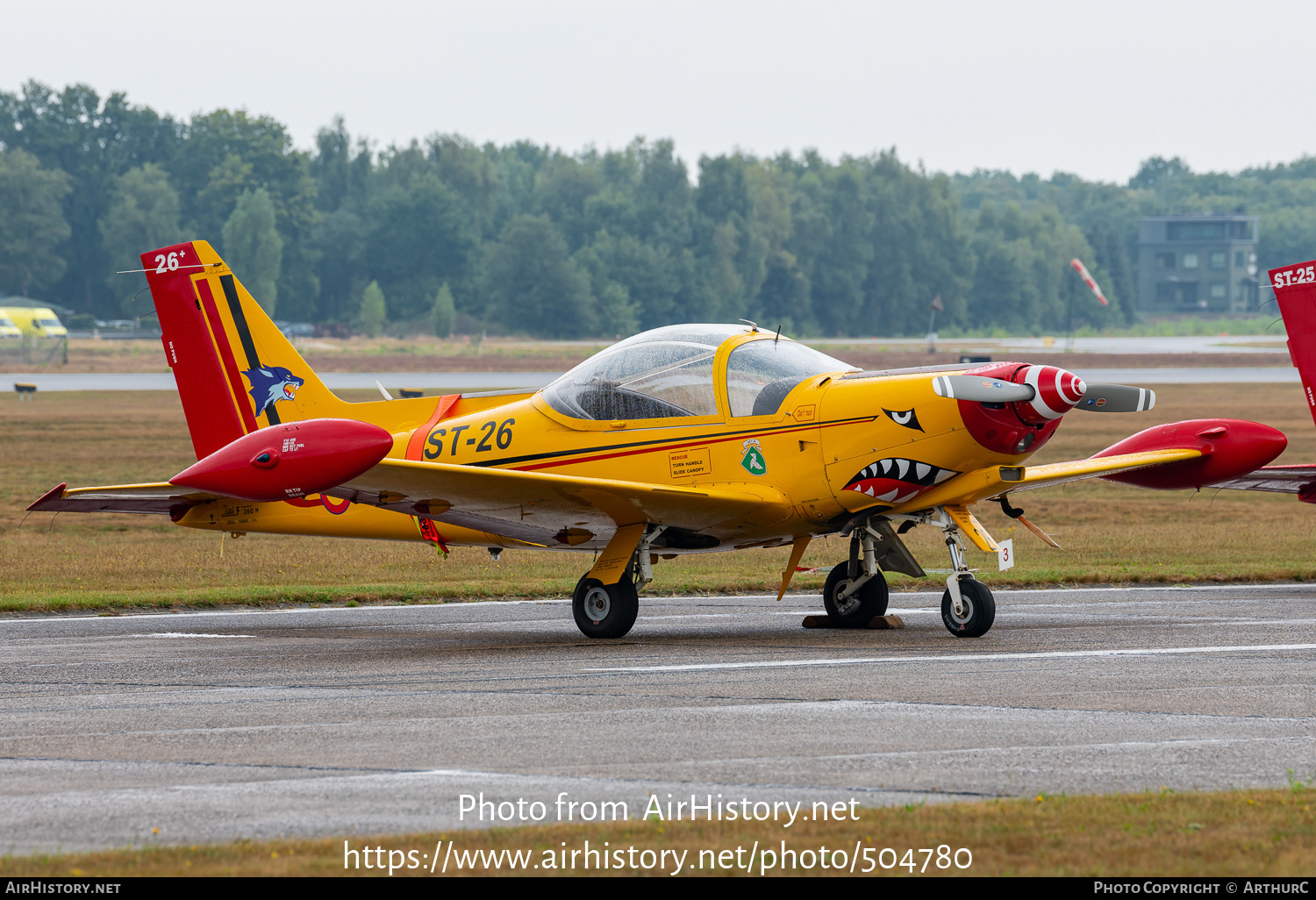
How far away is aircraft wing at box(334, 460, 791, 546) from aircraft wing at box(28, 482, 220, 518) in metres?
1.51

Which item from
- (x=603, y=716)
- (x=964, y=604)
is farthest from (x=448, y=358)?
(x=603, y=716)

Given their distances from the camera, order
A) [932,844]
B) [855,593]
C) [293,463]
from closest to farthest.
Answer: [932,844]
[293,463]
[855,593]

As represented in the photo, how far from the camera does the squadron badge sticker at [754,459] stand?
1293 cm

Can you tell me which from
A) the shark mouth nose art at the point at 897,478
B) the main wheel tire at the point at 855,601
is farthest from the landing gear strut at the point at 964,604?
the main wheel tire at the point at 855,601

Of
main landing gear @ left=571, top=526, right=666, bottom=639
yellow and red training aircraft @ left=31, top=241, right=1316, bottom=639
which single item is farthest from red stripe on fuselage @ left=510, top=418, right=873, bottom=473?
main landing gear @ left=571, top=526, right=666, bottom=639

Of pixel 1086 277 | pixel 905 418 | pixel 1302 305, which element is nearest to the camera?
pixel 905 418

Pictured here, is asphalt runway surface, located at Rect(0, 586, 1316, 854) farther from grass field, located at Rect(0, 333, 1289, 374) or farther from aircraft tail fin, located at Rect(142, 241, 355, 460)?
grass field, located at Rect(0, 333, 1289, 374)

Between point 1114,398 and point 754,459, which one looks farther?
point 754,459

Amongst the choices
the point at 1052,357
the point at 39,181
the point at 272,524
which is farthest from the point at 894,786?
the point at 39,181

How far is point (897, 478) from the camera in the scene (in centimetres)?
1253

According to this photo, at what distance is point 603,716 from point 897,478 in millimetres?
4308

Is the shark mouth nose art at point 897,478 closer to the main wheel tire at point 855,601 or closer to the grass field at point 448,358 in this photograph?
the main wheel tire at point 855,601

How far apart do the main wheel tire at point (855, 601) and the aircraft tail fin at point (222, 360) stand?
190 inches

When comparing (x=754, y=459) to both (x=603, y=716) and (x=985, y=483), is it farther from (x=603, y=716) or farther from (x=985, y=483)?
(x=603, y=716)
